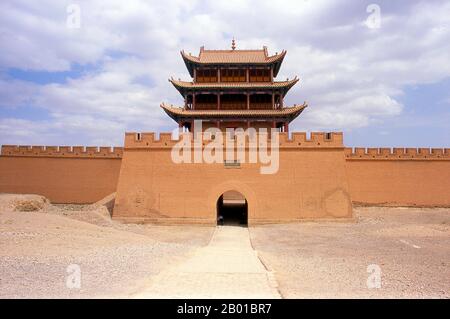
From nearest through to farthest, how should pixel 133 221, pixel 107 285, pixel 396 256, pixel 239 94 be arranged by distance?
pixel 107 285, pixel 396 256, pixel 133 221, pixel 239 94

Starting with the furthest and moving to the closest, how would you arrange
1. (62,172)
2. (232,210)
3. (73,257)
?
1. (62,172)
2. (232,210)
3. (73,257)

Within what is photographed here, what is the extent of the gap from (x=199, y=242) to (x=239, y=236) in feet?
6.42

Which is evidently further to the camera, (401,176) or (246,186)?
(401,176)

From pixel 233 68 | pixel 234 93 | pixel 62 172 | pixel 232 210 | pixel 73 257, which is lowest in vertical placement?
pixel 232 210

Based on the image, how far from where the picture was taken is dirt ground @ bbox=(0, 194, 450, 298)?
561 cm

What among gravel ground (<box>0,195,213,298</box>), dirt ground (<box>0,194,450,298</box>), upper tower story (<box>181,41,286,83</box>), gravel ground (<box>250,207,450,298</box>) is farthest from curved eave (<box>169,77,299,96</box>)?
gravel ground (<box>0,195,213,298</box>)

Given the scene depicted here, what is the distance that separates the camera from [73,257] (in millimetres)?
7734

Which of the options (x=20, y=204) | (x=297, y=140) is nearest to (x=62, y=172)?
(x=20, y=204)

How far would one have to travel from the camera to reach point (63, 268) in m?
6.76

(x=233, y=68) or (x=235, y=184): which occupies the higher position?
(x=233, y=68)

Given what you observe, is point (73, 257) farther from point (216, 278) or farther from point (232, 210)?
point (232, 210)

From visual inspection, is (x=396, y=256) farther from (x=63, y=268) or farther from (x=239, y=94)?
(x=239, y=94)

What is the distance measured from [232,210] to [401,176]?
9.60m
